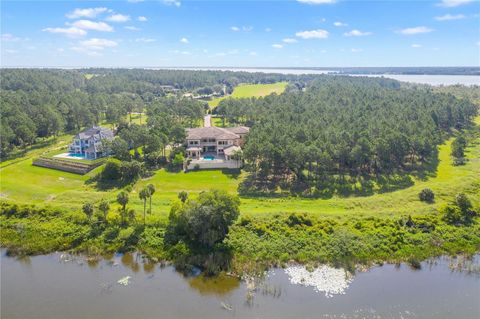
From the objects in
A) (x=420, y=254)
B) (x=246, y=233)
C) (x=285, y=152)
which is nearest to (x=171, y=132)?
(x=285, y=152)

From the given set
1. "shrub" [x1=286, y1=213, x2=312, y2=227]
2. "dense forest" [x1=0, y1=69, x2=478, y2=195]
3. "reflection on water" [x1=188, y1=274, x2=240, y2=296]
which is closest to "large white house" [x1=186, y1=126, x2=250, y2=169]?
"dense forest" [x1=0, y1=69, x2=478, y2=195]

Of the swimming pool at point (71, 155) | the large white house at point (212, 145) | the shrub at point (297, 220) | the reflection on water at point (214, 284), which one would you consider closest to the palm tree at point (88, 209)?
the reflection on water at point (214, 284)

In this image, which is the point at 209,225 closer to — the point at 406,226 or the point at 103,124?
the point at 406,226

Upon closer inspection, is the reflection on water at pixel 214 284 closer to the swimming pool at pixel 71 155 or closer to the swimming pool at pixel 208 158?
the swimming pool at pixel 208 158

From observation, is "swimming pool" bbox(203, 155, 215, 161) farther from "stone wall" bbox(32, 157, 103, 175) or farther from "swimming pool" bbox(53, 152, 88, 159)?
"swimming pool" bbox(53, 152, 88, 159)

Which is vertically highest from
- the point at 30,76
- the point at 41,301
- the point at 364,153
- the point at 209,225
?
the point at 30,76

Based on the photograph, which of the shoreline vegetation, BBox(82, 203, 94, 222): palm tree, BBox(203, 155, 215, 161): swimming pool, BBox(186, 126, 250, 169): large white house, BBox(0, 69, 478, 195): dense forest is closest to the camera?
the shoreline vegetation

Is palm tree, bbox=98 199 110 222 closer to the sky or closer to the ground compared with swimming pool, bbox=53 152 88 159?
closer to the ground
